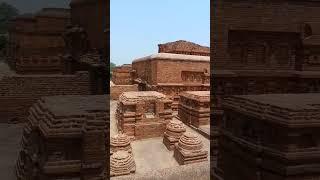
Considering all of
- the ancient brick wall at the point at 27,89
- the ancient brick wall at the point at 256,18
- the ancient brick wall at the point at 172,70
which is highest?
the ancient brick wall at the point at 256,18

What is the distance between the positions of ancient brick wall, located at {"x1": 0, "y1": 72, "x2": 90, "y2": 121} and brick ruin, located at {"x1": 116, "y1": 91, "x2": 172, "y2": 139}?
3.33 metres

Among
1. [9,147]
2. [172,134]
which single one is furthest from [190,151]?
[9,147]

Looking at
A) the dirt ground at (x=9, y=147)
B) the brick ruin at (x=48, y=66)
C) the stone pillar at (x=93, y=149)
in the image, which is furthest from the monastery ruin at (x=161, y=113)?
the stone pillar at (x=93, y=149)

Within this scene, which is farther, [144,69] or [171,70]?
[144,69]

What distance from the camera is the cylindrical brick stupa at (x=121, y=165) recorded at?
812 centimetres

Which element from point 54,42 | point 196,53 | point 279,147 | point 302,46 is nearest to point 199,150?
point 302,46

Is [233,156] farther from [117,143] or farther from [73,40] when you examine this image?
[73,40]

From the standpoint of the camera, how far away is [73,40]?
10.3 m

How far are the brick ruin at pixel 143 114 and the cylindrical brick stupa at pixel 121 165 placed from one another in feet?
10.6

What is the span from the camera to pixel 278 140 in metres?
3.58

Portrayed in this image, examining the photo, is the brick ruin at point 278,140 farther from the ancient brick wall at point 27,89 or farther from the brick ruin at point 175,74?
the brick ruin at point 175,74

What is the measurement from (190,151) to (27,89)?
212 inches

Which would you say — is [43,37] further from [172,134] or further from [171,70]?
[172,134]

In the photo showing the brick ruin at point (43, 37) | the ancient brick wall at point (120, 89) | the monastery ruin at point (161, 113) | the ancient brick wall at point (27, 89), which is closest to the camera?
the ancient brick wall at point (27, 89)
